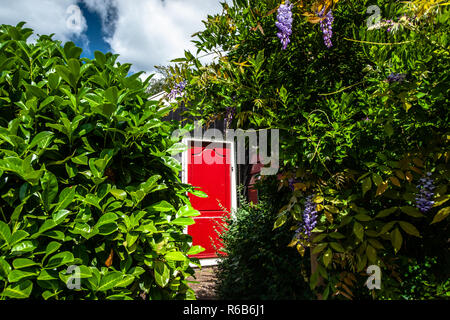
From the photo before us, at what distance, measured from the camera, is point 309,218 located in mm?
1604

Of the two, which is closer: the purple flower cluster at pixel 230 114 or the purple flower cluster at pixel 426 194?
the purple flower cluster at pixel 426 194

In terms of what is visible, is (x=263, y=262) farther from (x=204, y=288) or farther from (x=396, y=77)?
(x=396, y=77)

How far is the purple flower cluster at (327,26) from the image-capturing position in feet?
5.32

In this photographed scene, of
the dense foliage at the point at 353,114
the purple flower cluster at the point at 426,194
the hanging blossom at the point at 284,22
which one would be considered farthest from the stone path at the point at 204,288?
the hanging blossom at the point at 284,22

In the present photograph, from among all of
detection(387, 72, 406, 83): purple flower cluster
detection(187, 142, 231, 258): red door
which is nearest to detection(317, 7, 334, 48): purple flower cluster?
detection(387, 72, 406, 83): purple flower cluster

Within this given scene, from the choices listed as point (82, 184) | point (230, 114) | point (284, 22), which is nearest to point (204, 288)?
point (230, 114)

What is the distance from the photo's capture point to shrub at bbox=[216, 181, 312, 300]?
2.41m

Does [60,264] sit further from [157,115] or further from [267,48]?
[267,48]

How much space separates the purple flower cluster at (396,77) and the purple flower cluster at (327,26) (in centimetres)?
39

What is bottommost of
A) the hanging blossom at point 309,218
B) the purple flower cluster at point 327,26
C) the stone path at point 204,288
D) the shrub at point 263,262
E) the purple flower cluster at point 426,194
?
the stone path at point 204,288

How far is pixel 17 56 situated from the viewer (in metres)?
1.40

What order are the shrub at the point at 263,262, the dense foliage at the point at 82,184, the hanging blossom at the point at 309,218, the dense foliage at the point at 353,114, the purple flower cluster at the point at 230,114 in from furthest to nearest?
the shrub at the point at 263,262, the purple flower cluster at the point at 230,114, the hanging blossom at the point at 309,218, the dense foliage at the point at 353,114, the dense foliage at the point at 82,184

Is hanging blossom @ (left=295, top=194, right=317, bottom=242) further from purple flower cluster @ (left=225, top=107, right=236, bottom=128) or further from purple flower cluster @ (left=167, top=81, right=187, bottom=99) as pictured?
purple flower cluster @ (left=167, top=81, right=187, bottom=99)

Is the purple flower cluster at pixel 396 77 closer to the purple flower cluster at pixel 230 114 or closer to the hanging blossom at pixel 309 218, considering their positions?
the hanging blossom at pixel 309 218
